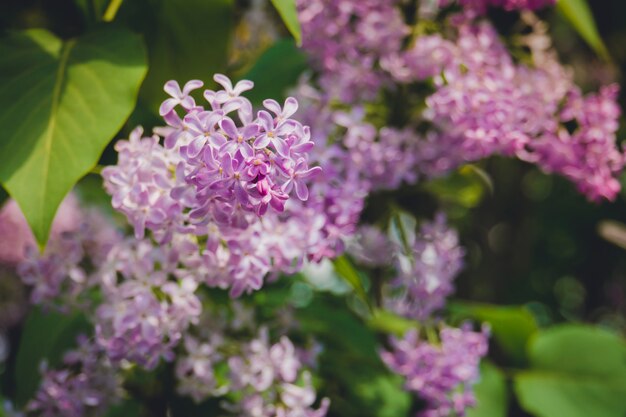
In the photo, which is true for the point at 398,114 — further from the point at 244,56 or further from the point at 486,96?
the point at 244,56

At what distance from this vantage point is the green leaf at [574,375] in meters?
1.35

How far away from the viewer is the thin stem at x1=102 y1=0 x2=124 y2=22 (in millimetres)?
1096

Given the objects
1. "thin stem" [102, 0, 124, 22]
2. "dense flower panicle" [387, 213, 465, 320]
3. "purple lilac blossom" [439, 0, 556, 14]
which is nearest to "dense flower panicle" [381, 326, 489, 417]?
"dense flower panicle" [387, 213, 465, 320]

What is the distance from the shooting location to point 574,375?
1.43 meters

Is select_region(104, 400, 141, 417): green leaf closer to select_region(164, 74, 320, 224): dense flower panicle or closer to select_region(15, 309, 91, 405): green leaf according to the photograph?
select_region(15, 309, 91, 405): green leaf

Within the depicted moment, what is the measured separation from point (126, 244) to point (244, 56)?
1.92ft

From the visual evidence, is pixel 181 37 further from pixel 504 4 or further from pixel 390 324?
pixel 390 324

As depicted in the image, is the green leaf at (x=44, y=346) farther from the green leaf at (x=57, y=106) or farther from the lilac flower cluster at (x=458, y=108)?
the lilac flower cluster at (x=458, y=108)

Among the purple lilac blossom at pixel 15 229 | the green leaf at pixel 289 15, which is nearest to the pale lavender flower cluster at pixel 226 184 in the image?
the green leaf at pixel 289 15

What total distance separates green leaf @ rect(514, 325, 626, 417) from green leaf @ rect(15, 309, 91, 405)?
2.35ft

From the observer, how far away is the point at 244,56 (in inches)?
55.4

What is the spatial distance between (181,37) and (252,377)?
0.47m

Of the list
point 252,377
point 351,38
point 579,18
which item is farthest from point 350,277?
point 579,18

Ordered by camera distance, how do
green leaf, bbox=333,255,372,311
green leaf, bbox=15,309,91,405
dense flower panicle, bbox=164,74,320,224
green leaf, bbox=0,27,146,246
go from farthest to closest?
1. green leaf, bbox=15,309,91,405
2. green leaf, bbox=333,255,372,311
3. green leaf, bbox=0,27,146,246
4. dense flower panicle, bbox=164,74,320,224
